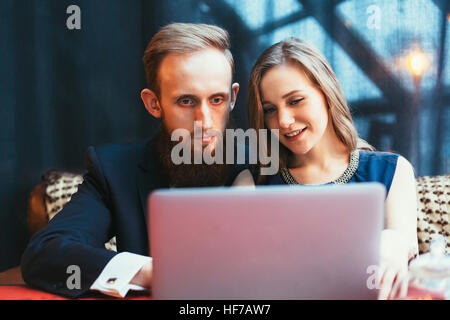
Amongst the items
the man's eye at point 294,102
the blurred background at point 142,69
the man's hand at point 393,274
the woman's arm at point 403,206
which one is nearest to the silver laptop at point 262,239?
the man's hand at point 393,274

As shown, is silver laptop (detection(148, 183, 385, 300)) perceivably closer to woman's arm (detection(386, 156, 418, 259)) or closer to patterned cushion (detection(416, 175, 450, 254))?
woman's arm (detection(386, 156, 418, 259))

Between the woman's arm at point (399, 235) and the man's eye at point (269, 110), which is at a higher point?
the man's eye at point (269, 110)

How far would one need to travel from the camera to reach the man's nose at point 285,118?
3.61 feet

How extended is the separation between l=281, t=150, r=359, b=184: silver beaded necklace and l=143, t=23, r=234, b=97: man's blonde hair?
16.4 inches

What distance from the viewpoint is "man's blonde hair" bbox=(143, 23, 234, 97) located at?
1235 millimetres

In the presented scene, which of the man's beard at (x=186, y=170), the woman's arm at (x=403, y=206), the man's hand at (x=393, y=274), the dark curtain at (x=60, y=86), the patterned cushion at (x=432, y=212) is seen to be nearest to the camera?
the man's hand at (x=393, y=274)

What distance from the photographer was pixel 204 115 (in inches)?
46.6

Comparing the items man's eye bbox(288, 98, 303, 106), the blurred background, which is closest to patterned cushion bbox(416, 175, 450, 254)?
the blurred background

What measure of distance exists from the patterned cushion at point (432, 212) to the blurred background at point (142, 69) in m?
0.14

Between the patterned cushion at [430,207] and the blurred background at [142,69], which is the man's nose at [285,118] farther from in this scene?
the patterned cushion at [430,207]

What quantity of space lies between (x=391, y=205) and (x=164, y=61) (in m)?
0.83

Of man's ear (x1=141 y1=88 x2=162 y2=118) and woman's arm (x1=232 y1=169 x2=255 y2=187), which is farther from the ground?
man's ear (x1=141 y1=88 x2=162 y2=118)

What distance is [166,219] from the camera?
21.8 inches
